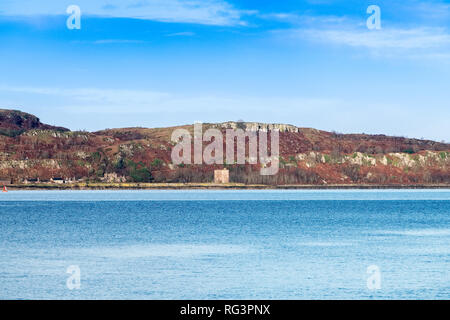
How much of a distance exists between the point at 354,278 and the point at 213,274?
17.5 feet

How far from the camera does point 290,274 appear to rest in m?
26.8

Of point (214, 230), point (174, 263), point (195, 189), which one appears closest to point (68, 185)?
point (195, 189)

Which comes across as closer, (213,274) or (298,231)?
(213,274)

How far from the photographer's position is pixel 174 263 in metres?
29.7
